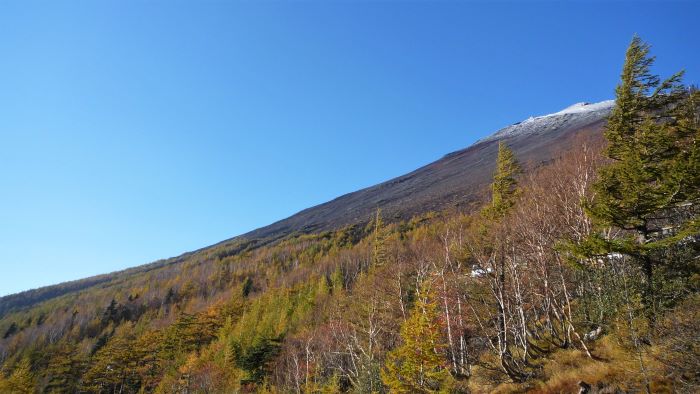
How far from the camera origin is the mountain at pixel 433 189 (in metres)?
116

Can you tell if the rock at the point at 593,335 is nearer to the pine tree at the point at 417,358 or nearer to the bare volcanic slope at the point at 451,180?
the pine tree at the point at 417,358

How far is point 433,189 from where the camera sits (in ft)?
441

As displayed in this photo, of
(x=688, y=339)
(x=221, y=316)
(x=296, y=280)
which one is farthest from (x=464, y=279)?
(x=296, y=280)

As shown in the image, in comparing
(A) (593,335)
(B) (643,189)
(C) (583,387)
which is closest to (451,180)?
(A) (593,335)

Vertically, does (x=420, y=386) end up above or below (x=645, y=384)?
below

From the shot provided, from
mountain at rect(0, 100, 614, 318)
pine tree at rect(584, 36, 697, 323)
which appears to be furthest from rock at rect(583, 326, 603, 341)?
mountain at rect(0, 100, 614, 318)

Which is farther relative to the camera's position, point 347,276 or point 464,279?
point 347,276

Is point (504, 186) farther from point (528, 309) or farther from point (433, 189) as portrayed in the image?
point (433, 189)

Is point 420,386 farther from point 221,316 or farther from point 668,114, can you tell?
point 221,316

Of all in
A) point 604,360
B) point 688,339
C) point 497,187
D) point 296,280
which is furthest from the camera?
point 296,280

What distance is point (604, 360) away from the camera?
1338 centimetres

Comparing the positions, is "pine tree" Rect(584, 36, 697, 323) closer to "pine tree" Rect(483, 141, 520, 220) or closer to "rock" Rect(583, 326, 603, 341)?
"rock" Rect(583, 326, 603, 341)

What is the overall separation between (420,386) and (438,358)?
59.4 inches

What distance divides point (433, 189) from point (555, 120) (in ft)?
280
